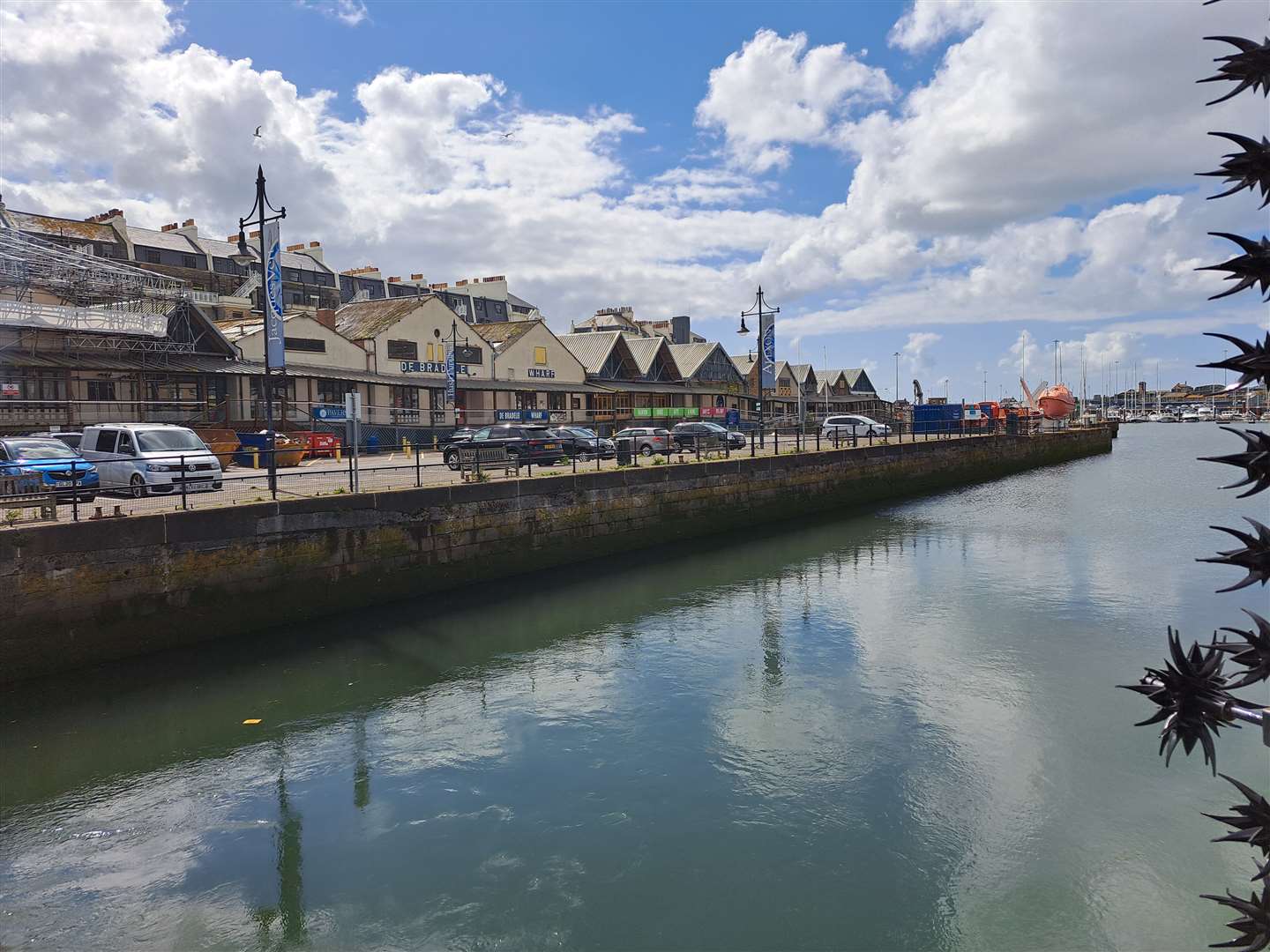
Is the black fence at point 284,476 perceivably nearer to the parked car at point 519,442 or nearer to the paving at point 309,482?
the paving at point 309,482

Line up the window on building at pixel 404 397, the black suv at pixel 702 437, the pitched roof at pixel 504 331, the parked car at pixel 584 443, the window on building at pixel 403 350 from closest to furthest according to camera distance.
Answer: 1. the parked car at pixel 584 443
2. the black suv at pixel 702 437
3. the window on building at pixel 404 397
4. the window on building at pixel 403 350
5. the pitched roof at pixel 504 331

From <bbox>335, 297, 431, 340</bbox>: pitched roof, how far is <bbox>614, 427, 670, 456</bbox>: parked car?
17777mm

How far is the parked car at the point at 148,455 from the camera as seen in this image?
18.7 m

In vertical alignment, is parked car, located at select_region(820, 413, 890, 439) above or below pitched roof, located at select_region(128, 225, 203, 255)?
below

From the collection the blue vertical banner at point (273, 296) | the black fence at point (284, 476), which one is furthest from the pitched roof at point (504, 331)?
the blue vertical banner at point (273, 296)

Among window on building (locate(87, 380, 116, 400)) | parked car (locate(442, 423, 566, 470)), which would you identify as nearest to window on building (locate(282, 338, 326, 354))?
window on building (locate(87, 380, 116, 400))

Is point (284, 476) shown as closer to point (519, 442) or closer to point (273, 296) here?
point (273, 296)

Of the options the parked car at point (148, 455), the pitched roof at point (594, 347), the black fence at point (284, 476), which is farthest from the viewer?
the pitched roof at point (594, 347)

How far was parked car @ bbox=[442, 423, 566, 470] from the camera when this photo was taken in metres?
27.6

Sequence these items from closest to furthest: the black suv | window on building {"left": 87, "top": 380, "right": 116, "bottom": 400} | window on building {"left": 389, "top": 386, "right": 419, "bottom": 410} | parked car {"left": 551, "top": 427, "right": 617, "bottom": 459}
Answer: parked car {"left": 551, "top": 427, "right": 617, "bottom": 459} → the black suv → window on building {"left": 87, "top": 380, "right": 116, "bottom": 400} → window on building {"left": 389, "top": 386, "right": 419, "bottom": 410}

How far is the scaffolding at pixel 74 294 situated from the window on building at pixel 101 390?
2.44m

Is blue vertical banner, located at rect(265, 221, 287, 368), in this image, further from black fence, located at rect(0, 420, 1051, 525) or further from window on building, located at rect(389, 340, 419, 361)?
window on building, located at rect(389, 340, 419, 361)

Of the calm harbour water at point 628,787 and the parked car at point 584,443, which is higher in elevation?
the parked car at point 584,443

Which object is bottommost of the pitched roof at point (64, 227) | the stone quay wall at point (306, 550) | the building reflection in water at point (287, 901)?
the building reflection in water at point (287, 901)
